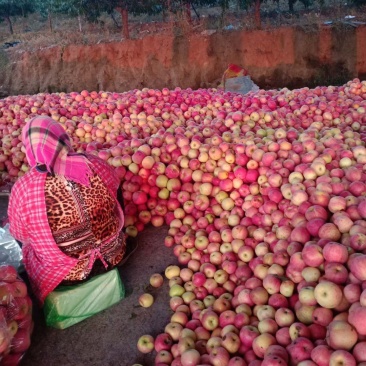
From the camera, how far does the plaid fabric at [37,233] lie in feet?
8.34

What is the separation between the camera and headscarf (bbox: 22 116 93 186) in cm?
255

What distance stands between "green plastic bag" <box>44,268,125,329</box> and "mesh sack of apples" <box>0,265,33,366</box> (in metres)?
0.20

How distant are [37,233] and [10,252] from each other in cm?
77

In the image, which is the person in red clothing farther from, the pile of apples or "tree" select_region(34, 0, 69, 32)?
"tree" select_region(34, 0, 69, 32)

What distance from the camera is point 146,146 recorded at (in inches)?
154

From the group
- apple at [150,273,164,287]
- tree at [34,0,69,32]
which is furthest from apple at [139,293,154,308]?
tree at [34,0,69,32]

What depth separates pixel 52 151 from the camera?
2580 millimetres

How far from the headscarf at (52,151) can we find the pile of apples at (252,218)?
3.57ft

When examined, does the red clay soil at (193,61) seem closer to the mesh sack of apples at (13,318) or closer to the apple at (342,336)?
the mesh sack of apples at (13,318)

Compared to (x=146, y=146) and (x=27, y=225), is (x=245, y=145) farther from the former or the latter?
(x=27, y=225)

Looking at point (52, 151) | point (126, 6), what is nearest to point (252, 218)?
point (52, 151)

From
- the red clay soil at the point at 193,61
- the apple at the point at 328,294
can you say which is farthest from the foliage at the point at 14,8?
the apple at the point at 328,294

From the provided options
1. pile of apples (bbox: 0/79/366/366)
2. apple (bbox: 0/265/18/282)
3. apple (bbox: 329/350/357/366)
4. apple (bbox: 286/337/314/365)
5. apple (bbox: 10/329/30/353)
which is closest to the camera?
apple (bbox: 329/350/357/366)

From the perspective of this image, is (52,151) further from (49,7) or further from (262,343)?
(49,7)
